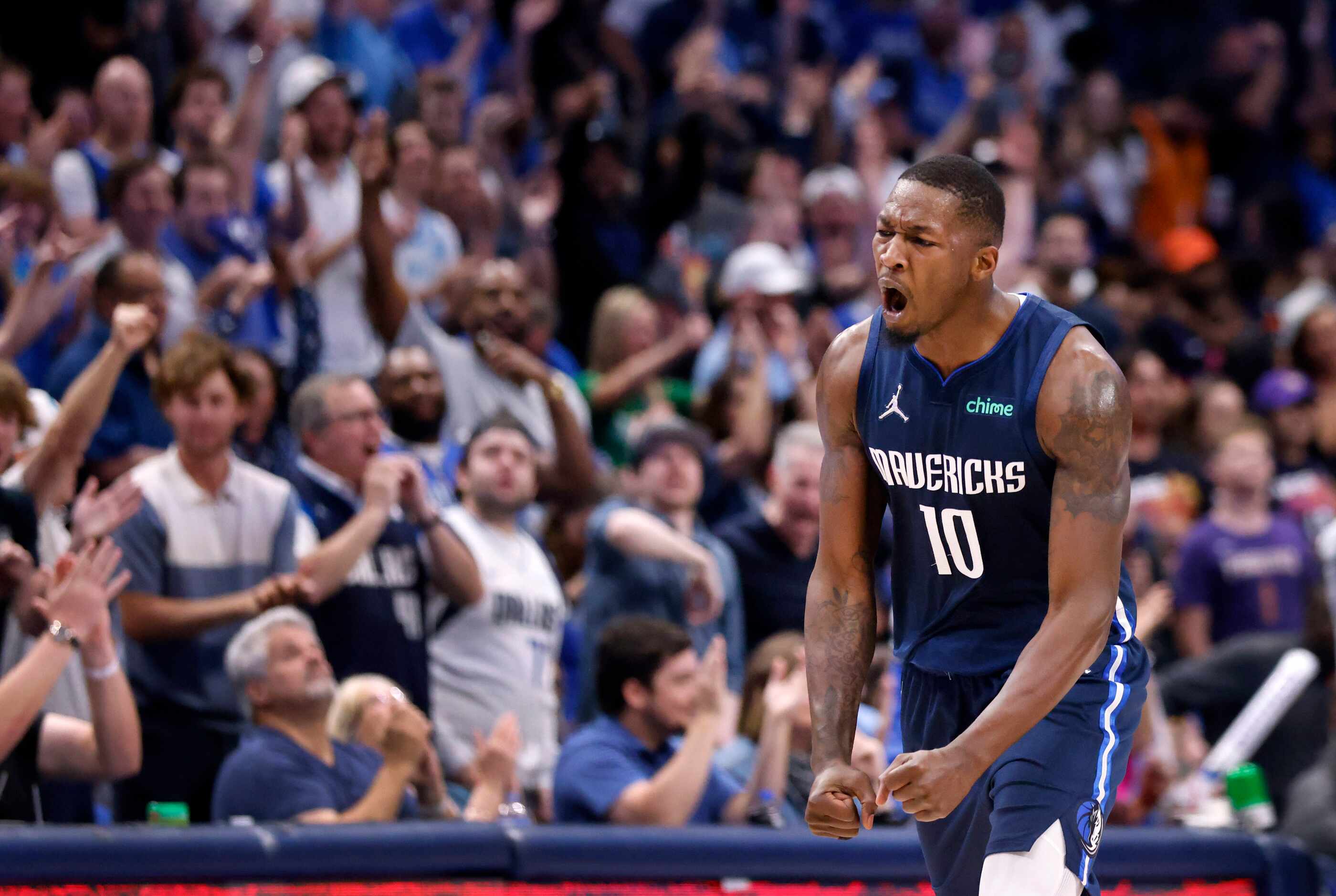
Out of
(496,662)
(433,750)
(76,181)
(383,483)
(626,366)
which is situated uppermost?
(76,181)

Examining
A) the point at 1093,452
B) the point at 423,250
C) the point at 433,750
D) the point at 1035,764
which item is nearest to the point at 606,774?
the point at 433,750

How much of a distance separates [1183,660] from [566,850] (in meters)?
4.43

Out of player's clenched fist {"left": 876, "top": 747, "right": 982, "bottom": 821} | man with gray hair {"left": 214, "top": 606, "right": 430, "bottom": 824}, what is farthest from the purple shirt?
player's clenched fist {"left": 876, "top": 747, "right": 982, "bottom": 821}

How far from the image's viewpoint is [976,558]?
4.04 metres

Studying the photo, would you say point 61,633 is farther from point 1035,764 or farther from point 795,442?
point 795,442

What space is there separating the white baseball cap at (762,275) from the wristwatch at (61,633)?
477 centimetres

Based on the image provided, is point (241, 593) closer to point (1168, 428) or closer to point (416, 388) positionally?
point (416, 388)

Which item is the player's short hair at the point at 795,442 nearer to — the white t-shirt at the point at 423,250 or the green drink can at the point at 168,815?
the white t-shirt at the point at 423,250

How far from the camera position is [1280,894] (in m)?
5.72

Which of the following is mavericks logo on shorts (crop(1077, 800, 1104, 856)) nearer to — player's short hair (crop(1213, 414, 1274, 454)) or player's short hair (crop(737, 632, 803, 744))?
player's short hair (crop(737, 632, 803, 744))

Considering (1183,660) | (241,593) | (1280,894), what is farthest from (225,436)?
(1183,660)

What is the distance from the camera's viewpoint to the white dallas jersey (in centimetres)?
665

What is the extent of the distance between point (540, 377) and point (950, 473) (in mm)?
3906

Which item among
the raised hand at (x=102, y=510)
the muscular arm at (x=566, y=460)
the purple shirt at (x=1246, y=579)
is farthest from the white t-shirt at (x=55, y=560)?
the purple shirt at (x=1246, y=579)
